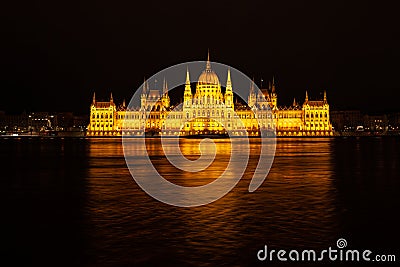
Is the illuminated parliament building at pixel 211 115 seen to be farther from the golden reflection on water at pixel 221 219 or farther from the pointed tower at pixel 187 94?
the golden reflection on water at pixel 221 219

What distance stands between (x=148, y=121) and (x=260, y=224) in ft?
511

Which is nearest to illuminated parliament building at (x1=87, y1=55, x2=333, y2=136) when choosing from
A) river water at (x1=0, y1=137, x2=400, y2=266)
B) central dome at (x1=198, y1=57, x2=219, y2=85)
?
central dome at (x1=198, y1=57, x2=219, y2=85)

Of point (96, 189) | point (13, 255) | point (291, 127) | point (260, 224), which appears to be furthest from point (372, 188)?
point (291, 127)

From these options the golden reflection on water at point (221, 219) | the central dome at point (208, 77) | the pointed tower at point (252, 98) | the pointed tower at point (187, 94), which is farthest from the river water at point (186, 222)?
the central dome at point (208, 77)

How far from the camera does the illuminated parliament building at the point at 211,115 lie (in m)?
163

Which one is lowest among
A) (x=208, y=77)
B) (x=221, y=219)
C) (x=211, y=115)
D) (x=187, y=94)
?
(x=221, y=219)

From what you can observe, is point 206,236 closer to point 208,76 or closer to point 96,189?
point 96,189

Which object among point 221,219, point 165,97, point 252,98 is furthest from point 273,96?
point 221,219

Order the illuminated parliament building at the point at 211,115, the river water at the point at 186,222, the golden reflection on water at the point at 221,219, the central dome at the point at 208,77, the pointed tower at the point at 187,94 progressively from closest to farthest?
the river water at the point at 186,222 < the golden reflection on water at the point at 221,219 < the illuminated parliament building at the point at 211,115 < the pointed tower at the point at 187,94 < the central dome at the point at 208,77

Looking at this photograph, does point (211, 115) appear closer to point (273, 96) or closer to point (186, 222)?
point (273, 96)

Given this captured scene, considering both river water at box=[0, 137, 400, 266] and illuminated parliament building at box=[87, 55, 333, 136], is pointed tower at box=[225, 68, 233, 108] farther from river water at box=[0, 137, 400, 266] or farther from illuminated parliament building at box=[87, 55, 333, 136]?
river water at box=[0, 137, 400, 266]

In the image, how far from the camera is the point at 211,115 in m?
164

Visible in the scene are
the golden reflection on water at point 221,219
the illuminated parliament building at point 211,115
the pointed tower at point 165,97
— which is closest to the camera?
the golden reflection on water at point 221,219

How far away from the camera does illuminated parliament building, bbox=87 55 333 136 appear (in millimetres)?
162875
